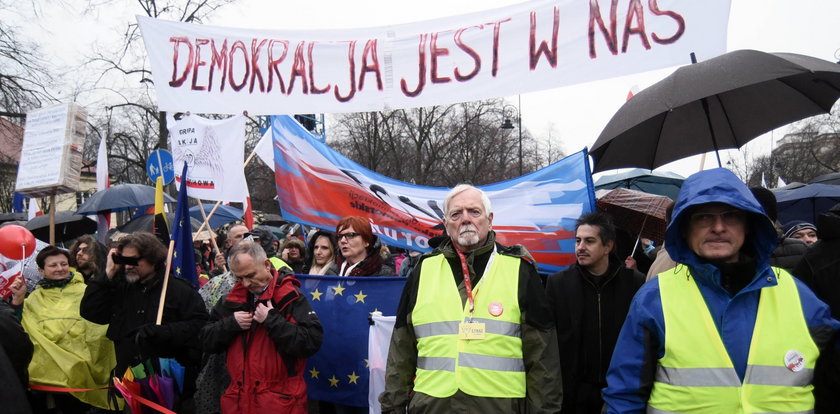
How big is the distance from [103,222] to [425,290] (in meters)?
9.59

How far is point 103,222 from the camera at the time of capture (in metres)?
10.2

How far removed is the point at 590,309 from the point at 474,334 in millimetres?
1048

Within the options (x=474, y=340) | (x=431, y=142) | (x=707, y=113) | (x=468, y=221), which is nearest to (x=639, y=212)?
(x=707, y=113)

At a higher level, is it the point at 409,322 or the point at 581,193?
the point at 581,193

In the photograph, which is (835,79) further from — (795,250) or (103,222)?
(103,222)

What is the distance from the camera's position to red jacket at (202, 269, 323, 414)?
3322mm

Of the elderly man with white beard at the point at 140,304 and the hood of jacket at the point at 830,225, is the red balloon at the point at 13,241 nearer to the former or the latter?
the elderly man with white beard at the point at 140,304

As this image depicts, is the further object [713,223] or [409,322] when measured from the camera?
[409,322]

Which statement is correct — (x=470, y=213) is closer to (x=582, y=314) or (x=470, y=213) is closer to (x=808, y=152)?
(x=582, y=314)

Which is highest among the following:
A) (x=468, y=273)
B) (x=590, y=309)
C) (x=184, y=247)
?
(x=184, y=247)

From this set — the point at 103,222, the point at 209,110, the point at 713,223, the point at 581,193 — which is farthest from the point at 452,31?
the point at 103,222

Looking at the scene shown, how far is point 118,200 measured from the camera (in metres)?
9.80

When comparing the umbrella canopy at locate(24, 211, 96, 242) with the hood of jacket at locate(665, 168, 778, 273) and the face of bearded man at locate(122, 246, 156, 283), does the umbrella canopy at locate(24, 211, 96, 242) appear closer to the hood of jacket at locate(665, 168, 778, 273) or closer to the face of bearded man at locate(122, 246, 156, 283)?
the face of bearded man at locate(122, 246, 156, 283)

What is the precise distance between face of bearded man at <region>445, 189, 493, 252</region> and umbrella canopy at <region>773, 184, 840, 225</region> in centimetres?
858
